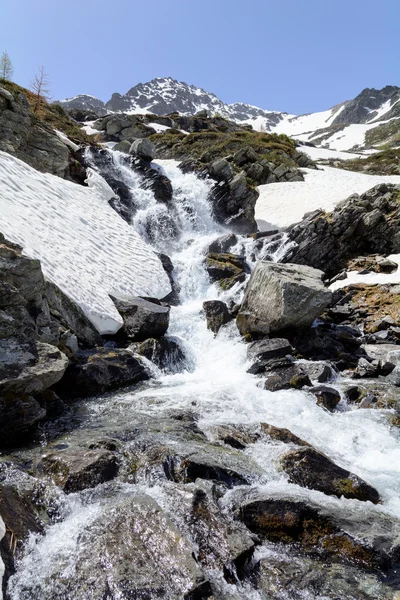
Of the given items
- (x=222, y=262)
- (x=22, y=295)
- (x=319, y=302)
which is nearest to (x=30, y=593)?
(x=22, y=295)

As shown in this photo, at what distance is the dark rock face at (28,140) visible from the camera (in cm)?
2427

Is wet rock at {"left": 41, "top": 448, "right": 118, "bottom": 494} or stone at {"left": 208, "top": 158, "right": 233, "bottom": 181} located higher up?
stone at {"left": 208, "top": 158, "right": 233, "bottom": 181}

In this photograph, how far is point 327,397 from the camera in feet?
37.1

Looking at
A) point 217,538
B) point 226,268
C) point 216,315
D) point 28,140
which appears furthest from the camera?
point 28,140

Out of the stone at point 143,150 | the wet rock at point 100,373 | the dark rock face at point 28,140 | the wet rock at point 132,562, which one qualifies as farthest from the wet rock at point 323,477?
the stone at point 143,150

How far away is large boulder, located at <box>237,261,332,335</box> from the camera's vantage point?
1542cm

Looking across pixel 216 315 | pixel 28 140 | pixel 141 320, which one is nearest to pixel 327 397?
pixel 141 320

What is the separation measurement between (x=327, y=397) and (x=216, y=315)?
783 cm

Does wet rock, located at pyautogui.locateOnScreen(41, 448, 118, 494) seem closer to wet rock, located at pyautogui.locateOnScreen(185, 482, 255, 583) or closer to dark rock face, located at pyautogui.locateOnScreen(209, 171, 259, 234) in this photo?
wet rock, located at pyautogui.locateOnScreen(185, 482, 255, 583)

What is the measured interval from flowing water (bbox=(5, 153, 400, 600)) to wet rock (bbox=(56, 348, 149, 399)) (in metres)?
0.50

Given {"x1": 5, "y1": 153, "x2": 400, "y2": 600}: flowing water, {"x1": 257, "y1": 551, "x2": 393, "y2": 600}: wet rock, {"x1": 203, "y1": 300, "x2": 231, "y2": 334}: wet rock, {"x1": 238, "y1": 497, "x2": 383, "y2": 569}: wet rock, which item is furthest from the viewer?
{"x1": 203, "y1": 300, "x2": 231, "y2": 334}: wet rock

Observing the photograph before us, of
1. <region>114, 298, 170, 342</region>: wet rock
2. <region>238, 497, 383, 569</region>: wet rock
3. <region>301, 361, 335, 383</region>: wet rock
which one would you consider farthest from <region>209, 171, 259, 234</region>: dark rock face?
<region>238, 497, 383, 569</region>: wet rock

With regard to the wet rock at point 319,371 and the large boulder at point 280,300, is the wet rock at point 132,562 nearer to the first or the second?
the wet rock at point 319,371

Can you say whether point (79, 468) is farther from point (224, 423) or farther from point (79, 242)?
point (79, 242)
